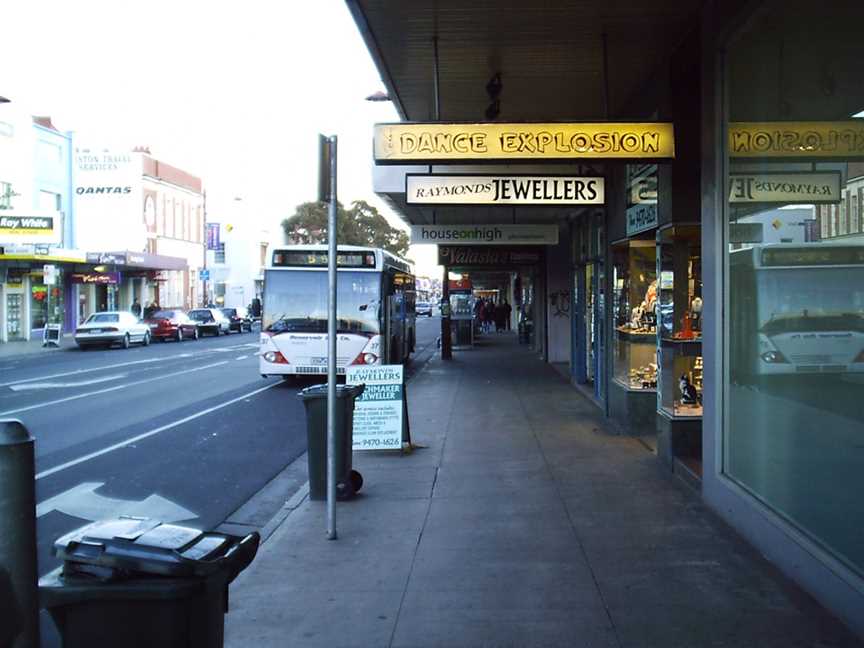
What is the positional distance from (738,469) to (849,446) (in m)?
2.01

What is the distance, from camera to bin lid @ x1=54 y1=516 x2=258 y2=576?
2953mm

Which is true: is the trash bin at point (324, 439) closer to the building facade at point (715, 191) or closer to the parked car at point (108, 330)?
the building facade at point (715, 191)

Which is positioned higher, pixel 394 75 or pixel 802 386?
pixel 394 75

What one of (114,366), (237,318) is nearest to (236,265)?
(237,318)

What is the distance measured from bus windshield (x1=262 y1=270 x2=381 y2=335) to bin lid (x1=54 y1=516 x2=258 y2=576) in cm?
1605

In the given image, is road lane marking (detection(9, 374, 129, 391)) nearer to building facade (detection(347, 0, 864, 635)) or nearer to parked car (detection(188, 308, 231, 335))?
building facade (detection(347, 0, 864, 635))

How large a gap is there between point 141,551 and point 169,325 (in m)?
40.1

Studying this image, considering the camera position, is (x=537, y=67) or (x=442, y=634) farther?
(x=537, y=67)

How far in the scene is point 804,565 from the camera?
18.1 ft

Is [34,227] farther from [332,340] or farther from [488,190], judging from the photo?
[332,340]

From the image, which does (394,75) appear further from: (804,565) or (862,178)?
(804,565)

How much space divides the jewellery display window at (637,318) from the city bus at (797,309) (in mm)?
Result: 3922

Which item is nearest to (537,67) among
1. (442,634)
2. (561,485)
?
(561,485)

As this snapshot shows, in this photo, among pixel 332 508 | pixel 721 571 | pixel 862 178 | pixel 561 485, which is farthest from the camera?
pixel 561 485
